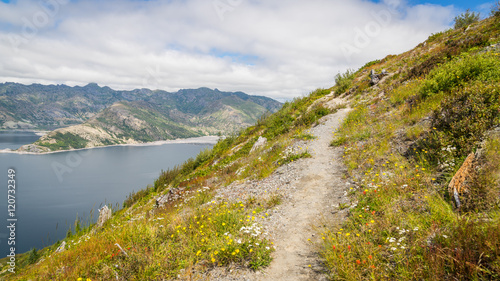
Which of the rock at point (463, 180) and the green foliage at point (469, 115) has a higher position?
the green foliage at point (469, 115)

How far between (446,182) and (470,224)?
2.93m

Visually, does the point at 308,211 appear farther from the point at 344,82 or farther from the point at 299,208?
the point at 344,82

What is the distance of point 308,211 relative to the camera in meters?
8.03

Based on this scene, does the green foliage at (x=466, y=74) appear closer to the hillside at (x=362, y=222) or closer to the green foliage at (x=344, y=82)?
the hillside at (x=362, y=222)

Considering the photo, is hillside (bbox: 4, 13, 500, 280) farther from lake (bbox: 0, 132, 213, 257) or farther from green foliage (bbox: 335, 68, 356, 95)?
A: lake (bbox: 0, 132, 213, 257)

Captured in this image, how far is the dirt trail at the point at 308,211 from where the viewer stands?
5203 millimetres

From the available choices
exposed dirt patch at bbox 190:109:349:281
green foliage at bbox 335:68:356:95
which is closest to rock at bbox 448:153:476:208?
exposed dirt patch at bbox 190:109:349:281

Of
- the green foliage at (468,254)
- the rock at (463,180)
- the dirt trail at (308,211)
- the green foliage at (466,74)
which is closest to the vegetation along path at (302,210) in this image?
the dirt trail at (308,211)

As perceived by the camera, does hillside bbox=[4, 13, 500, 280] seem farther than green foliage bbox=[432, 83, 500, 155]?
No

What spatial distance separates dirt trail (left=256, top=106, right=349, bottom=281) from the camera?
5203 millimetres

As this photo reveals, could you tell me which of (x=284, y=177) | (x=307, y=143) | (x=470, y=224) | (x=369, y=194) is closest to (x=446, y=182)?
(x=369, y=194)

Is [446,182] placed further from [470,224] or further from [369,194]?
[470,224]

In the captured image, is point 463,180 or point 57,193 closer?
point 463,180

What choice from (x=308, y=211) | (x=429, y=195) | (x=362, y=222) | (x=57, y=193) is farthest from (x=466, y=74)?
(x=57, y=193)
